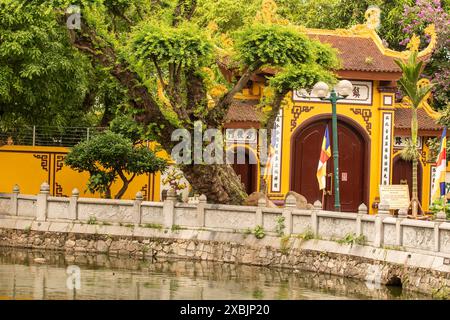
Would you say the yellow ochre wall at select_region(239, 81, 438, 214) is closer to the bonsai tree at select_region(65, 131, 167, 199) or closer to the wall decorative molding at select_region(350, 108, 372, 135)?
the wall decorative molding at select_region(350, 108, 372, 135)

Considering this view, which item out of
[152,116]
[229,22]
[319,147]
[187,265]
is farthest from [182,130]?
[229,22]

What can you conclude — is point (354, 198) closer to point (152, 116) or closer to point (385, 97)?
point (385, 97)

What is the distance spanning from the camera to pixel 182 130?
27.3 m

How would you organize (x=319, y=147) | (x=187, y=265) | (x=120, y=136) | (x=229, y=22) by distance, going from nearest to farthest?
1. (x=187, y=265)
2. (x=120, y=136)
3. (x=319, y=147)
4. (x=229, y=22)

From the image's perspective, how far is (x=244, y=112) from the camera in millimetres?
33375

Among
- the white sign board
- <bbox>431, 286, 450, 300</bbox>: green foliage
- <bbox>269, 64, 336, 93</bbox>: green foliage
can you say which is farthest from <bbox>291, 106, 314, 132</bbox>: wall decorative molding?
<bbox>431, 286, 450, 300</bbox>: green foliage

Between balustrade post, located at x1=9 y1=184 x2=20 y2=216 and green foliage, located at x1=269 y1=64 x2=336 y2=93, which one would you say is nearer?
green foliage, located at x1=269 y1=64 x2=336 y2=93

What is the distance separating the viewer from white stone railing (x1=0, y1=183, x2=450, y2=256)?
2269 centimetres

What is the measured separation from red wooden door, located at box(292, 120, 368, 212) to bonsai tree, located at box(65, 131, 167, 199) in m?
4.10

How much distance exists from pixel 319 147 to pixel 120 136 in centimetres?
602

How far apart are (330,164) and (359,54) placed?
3.36 meters

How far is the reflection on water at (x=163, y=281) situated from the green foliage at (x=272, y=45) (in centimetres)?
472

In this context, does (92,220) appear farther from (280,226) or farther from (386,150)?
(386,150)

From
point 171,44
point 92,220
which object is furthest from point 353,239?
point 92,220
